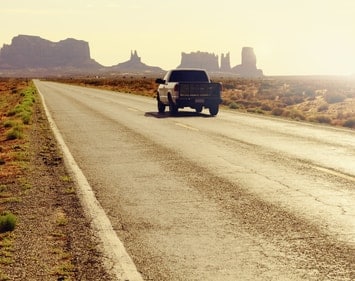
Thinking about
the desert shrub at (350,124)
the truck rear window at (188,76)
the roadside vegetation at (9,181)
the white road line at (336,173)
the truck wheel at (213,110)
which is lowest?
the desert shrub at (350,124)

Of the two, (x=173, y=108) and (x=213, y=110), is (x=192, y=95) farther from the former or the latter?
(x=213, y=110)

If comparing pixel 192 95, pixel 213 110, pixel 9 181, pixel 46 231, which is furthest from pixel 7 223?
pixel 213 110

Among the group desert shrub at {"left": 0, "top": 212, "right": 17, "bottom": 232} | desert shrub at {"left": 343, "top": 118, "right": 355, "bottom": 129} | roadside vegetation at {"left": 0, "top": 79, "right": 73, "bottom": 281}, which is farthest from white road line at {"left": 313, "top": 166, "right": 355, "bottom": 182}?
desert shrub at {"left": 343, "top": 118, "right": 355, "bottom": 129}

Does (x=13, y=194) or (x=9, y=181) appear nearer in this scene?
(x=13, y=194)

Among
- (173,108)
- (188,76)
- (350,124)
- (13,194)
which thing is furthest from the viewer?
(188,76)

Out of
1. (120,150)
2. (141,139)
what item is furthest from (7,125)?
(120,150)

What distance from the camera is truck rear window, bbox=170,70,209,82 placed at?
84.4 ft

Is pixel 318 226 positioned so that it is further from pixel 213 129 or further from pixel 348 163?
pixel 213 129

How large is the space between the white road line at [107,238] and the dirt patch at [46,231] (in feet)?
0.28

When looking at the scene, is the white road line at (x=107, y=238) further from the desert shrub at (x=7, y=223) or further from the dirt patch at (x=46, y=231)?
the desert shrub at (x=7, y=223)

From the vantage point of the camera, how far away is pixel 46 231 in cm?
649

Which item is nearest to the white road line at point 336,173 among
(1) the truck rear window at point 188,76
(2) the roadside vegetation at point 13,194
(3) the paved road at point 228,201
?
(3) the paved road at point 228,201

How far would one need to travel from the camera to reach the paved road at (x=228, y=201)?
5.21 m

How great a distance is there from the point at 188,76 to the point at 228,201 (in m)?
18.3
